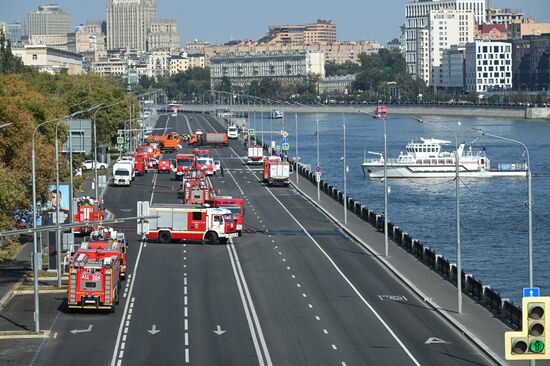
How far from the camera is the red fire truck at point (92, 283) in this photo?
5153cm

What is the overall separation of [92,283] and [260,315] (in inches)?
247

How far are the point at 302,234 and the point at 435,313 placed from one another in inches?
1064

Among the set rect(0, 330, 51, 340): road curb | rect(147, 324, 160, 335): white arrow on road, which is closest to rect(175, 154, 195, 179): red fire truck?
rect(147, 324, 160, 335): white arrow on road

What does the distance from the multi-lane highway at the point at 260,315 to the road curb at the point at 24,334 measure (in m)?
0.45

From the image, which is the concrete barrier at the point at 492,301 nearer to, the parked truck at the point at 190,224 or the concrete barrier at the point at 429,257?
the concrete barrier at the point at 429,257

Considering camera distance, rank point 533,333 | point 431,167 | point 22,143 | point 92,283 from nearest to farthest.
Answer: point 533,333
point 92,283
point 22,143
point 431,167

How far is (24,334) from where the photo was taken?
160 feet

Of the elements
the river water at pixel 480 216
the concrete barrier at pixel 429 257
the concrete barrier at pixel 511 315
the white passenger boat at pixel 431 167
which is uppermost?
the white passenger boat at pixel 431 167

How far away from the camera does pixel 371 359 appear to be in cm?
4428

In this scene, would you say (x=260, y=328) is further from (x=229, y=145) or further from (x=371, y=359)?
(x=229, y=145)

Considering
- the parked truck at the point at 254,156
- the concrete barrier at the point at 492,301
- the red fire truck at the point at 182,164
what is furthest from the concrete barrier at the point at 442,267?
the parked truck at the point at 254,156

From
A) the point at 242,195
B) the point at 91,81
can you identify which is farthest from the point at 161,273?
the point at 91,81

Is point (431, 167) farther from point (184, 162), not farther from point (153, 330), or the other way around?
point (153, 330)

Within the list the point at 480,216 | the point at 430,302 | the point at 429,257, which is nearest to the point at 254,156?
the point at 480,216
